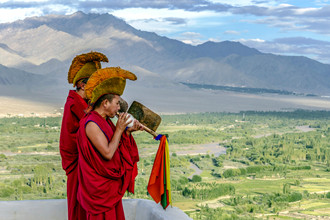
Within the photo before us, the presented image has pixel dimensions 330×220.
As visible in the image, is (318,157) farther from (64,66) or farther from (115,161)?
(64,66)

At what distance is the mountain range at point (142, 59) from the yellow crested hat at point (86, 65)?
231 feet

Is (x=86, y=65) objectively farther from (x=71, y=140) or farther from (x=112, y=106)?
(x=112, y=106)

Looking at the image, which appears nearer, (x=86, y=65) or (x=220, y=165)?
(x=86, y=65)

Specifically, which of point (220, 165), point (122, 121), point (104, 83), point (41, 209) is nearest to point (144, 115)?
point (122, 121)

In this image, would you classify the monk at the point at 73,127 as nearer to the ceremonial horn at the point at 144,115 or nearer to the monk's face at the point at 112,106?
the ceremonial horn at the point at 144,115

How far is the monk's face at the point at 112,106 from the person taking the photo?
2.50 meters

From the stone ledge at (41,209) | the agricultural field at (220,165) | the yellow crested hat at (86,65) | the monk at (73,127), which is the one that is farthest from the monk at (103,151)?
the agricultural field at (220,165)

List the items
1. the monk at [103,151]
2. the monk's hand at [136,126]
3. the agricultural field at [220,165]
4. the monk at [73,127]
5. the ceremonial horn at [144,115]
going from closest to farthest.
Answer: the monk at [103,151] < the monk's hand at [136,126] < the ceremonial horn at [144,115] < the monk at [73,127] < the agricultural field at [220,165]

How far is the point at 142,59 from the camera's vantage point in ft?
415

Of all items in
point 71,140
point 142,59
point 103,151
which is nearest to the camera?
point 103,151

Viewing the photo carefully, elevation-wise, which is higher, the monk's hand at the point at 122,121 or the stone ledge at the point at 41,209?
the monk's hand at the point at 122,121

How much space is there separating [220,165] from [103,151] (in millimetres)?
→ 32104

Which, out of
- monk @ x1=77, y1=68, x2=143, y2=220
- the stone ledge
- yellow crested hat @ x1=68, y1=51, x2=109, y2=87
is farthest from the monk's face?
the stone ledge

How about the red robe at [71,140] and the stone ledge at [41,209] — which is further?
the stone ledge at [41,209]
